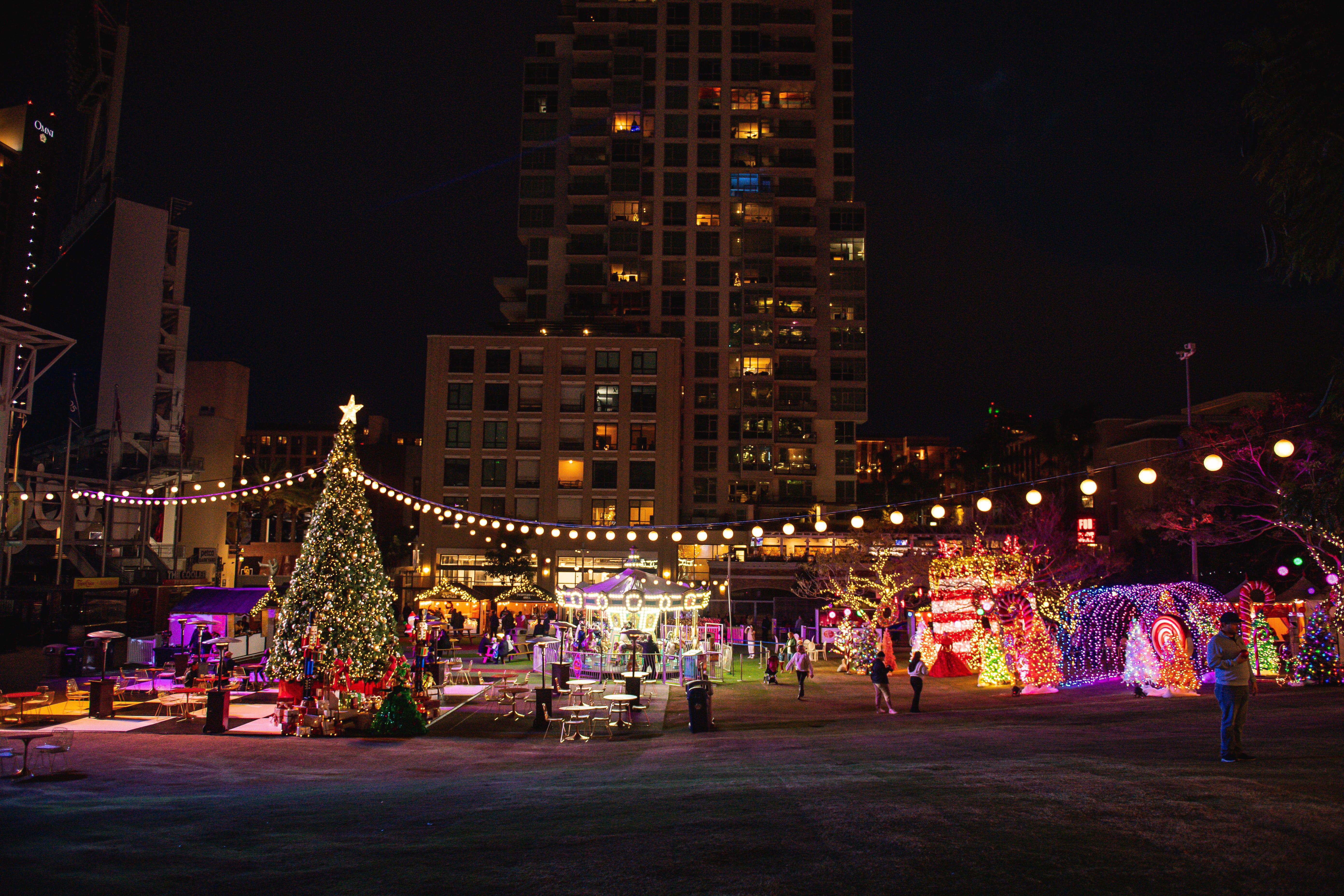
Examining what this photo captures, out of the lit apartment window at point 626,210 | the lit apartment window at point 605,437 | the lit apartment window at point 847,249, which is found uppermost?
the lit apartment window at point 626,210

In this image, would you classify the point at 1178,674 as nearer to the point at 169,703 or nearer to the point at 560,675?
the point at 560,675

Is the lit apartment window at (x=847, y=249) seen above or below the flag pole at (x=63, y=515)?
above

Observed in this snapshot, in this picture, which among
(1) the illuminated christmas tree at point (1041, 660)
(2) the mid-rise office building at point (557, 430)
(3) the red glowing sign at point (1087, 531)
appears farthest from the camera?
(2) the mid-rise office building at point (557, 430)

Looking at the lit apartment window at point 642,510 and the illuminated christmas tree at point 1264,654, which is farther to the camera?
the lit apartment window at point 642,510

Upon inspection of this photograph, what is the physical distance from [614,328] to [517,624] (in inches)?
1190

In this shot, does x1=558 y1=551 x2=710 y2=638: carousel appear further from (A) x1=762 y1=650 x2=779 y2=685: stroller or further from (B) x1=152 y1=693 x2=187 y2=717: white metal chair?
(B) x1=152 y1=693 x2=187 y2=717: white metal chair

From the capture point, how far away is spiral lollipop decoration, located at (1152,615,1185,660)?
1825cm

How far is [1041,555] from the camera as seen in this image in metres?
28.2

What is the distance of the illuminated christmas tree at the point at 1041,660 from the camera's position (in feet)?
66.5

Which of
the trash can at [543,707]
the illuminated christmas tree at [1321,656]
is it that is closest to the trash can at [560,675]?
the trash can at [543,707]

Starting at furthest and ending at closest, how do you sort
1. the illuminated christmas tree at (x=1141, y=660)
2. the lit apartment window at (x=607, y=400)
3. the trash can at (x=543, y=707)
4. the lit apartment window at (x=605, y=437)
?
the lit apartment window at (x=607, y=400), the lit apartment window at (x=605, y=437), the illuminated christmas tree at (x=1141, y=660), the trash can at (x=543, y=707)

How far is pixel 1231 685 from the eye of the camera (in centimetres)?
933

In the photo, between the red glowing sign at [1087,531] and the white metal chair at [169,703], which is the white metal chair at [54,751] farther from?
the red glowing sign at [1087,531]

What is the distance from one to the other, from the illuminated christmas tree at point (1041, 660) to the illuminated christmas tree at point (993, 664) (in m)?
1.31
